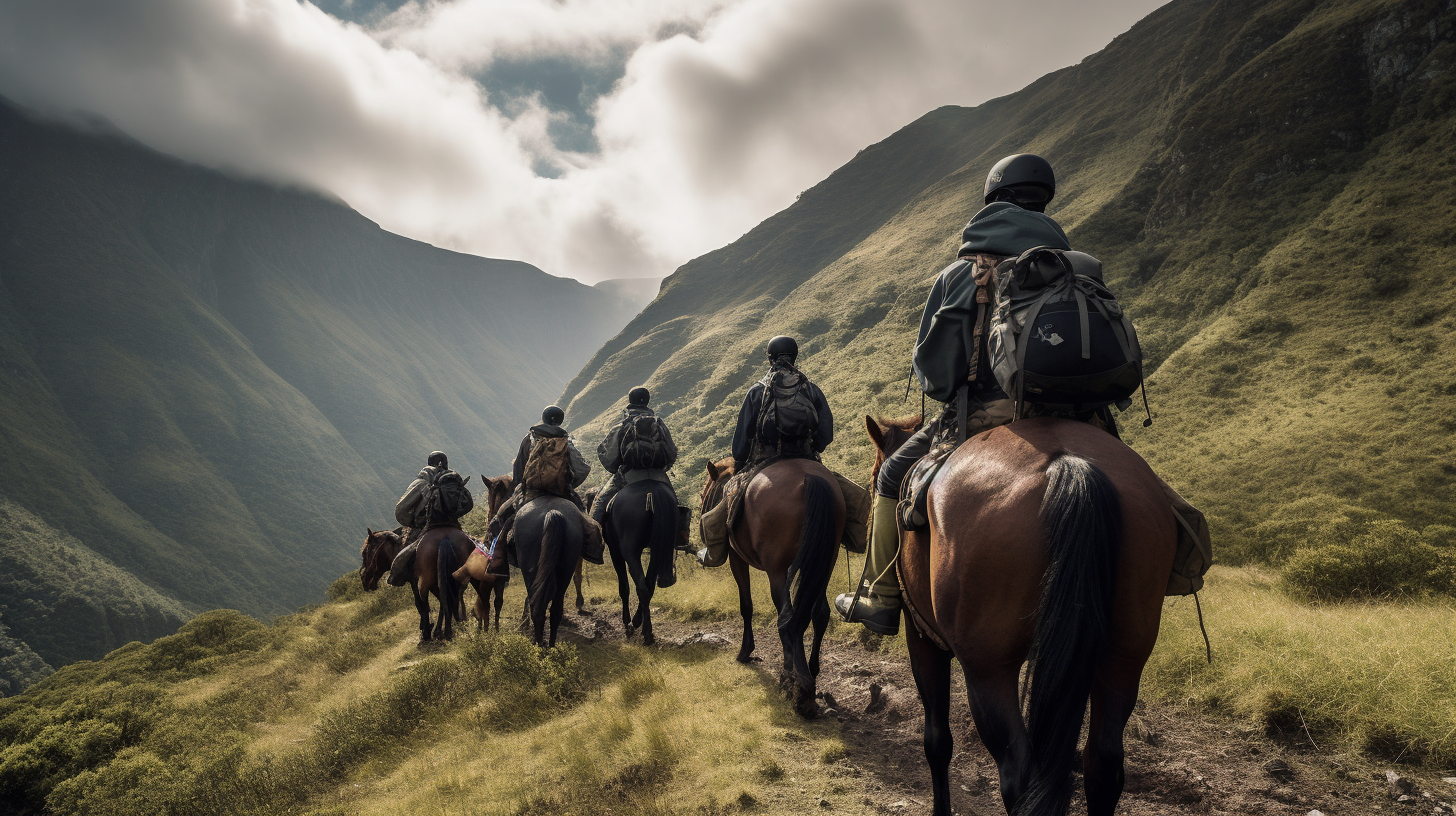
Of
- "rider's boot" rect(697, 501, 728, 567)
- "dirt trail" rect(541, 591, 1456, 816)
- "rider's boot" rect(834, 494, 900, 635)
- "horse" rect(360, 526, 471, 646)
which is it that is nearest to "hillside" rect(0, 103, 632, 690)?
"horse" rect(360, 526, 471, 646)

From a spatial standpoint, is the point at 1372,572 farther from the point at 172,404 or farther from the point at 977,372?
the point at 172,404

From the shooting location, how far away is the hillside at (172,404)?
283ft

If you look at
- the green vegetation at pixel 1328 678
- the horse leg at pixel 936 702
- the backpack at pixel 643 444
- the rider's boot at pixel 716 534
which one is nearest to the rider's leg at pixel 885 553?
the horse leg at pixel 936 702

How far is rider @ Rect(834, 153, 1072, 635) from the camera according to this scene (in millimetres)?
3309

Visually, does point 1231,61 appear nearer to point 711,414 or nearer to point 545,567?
point 711,414

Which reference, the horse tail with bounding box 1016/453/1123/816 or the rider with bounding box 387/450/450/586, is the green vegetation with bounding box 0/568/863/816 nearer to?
the rider with bounding box 387/450/450/586

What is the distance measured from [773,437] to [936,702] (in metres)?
3.78

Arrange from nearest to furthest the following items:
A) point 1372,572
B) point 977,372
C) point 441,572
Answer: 1. point 977,372
2. point 1372,572
3. point 441,572

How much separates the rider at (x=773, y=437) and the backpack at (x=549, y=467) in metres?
2.83

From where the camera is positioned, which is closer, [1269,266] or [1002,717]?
[1002,717]

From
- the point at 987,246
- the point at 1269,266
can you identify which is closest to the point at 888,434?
the point at 987,246

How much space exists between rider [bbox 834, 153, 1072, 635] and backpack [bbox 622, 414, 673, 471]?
5.53 meters

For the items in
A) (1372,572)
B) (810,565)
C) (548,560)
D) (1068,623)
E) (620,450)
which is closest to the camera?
(1068,623)

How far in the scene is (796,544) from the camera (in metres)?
6.35
